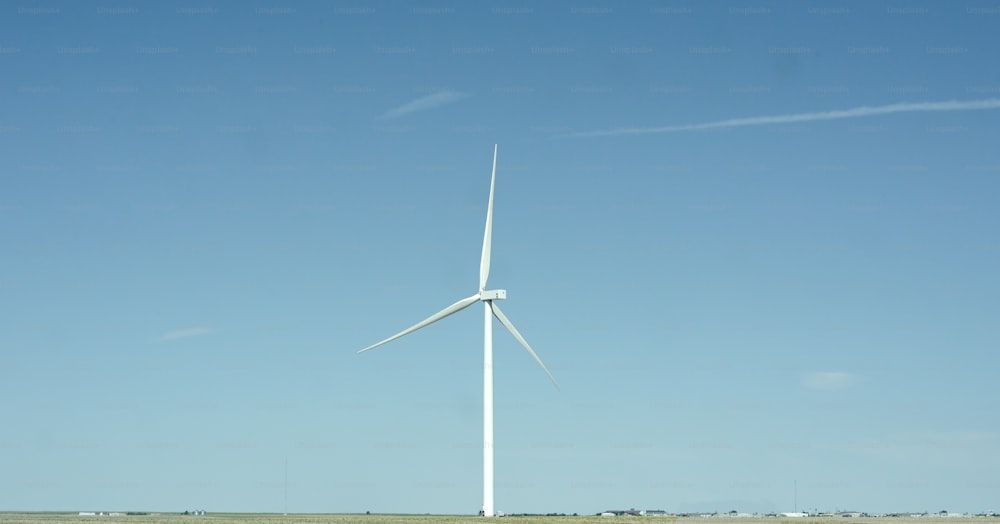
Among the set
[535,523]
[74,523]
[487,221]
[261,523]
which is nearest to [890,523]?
[535,523]

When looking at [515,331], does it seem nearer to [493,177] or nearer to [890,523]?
[493,177]

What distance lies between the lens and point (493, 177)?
170750 mm

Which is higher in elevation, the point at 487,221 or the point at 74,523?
the point at 487,221

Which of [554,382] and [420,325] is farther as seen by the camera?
[420,325]

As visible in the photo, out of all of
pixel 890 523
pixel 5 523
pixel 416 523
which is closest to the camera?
pixel 5 523

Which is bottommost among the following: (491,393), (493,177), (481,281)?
(491,393)

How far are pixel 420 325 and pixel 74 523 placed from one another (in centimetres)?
5556

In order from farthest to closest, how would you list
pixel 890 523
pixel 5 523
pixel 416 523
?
pixel 890 523 → pixel 416 523 → pixel 5 523

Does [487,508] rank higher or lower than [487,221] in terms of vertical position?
lower

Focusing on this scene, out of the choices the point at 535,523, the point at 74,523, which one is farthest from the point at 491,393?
the point at 74,523

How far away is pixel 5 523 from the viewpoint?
151 meters

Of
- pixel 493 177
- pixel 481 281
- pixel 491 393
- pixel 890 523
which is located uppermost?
pixel 493 177

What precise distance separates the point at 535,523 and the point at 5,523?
228 feet

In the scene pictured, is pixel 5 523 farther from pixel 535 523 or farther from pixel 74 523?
pixel 535 523
